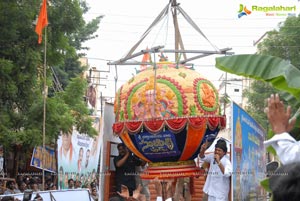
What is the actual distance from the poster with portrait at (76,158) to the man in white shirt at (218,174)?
7.58 meters

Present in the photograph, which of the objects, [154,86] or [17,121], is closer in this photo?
[154,86]

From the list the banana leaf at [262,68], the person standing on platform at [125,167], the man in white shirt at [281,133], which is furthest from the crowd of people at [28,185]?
the man in white shirt at [281,133]

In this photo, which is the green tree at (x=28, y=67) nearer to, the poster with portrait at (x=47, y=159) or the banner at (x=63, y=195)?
the poster with portrait at (x=47, y=159)

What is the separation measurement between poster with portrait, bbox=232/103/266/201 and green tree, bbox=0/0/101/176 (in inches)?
176

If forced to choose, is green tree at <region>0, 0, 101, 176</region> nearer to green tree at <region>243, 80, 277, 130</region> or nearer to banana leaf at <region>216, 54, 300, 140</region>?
banana leaf at <region>216, 54, 300, 140</region>

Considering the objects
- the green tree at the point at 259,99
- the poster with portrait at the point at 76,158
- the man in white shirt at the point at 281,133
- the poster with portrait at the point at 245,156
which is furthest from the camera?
the green tree at the point at 259,99

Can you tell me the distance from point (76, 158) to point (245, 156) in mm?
11171

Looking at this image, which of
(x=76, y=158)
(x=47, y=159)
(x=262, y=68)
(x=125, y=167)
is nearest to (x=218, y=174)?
(x=125, y=167)

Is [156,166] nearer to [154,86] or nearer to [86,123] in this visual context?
[154,86]

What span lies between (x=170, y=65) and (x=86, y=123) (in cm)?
528

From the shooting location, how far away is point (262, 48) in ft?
78.9

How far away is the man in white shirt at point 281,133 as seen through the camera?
2.71 metres

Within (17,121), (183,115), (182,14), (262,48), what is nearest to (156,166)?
(183,115)

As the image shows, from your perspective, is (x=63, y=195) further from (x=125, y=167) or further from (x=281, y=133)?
(x=281, y=133)
